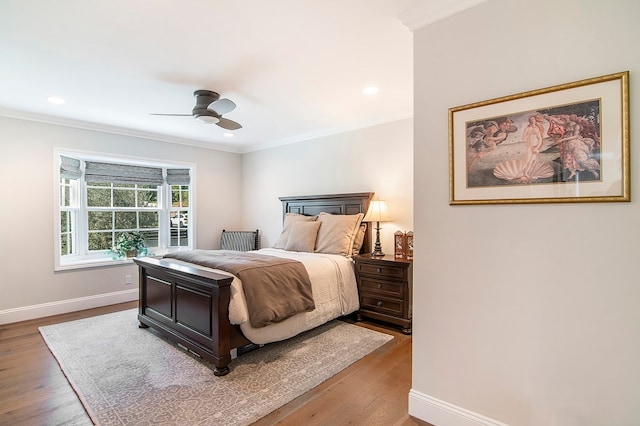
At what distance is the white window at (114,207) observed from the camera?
4316 mm

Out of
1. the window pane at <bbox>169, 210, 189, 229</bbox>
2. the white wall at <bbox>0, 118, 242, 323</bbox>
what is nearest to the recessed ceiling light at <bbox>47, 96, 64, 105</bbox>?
the white wall at <bbox>0, 118, 242, 323</bbox>

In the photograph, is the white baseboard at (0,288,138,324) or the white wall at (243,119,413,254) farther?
the white wall at (243,119,413,254)

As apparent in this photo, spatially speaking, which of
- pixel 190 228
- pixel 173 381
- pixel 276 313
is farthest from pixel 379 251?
pixel 190 228

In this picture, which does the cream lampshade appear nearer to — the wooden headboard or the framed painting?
the wooden headboard

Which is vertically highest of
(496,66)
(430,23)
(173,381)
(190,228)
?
(430,23)

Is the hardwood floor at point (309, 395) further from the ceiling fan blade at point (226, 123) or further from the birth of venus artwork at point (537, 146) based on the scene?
the ceiling fan blade at point (226, 123)

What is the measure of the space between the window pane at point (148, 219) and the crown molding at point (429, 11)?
15.4ft

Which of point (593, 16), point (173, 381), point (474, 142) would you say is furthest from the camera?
point (173, 381)

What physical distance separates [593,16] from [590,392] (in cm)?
166

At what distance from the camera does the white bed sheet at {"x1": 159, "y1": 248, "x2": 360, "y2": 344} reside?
2535 mm

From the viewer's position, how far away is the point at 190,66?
102 inches

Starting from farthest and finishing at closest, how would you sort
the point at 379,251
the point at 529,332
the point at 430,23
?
the point at 379,251
the point at 430,23
the point at 529,332

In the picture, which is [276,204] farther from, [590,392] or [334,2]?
[590,392]

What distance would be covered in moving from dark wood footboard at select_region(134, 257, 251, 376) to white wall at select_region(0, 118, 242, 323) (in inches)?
54.4
